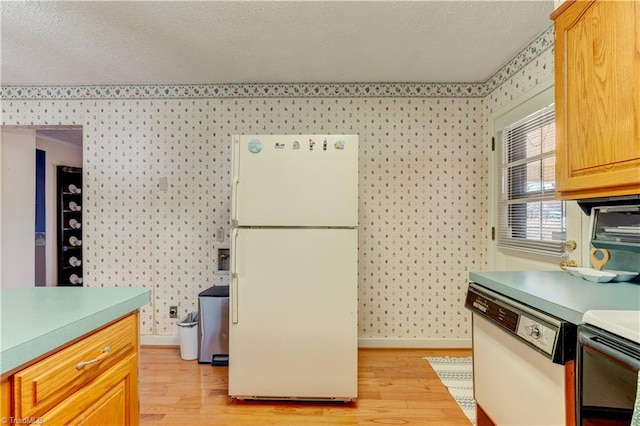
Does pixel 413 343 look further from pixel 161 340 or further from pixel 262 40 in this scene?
pixel 262 40

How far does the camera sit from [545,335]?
3.39 ft

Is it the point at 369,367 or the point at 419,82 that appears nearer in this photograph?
the point at 369,367

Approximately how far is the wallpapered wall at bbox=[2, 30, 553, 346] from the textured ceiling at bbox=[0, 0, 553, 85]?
23 cm

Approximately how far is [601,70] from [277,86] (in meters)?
2.27

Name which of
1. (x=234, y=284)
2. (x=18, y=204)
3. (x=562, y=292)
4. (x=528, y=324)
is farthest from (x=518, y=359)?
(x=18, y=204)

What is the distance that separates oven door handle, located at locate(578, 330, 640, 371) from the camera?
30.2 inches

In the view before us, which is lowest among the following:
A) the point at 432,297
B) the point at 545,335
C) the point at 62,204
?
the point at 432,297

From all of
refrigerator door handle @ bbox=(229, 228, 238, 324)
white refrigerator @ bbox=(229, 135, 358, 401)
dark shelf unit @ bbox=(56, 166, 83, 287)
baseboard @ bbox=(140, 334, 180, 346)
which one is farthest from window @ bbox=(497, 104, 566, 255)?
dark shelf unit @ bbox=(56, 166, 83, 287)

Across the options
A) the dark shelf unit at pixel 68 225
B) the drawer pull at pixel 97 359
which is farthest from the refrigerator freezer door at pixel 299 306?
the dark shelf unit at pixel 68 225

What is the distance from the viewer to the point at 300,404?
81.2 inches

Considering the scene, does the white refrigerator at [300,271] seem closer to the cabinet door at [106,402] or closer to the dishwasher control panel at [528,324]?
the dishwasher control panel at [528,324]

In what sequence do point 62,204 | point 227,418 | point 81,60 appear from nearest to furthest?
point 227,418 → point 81,60 → point 62,204

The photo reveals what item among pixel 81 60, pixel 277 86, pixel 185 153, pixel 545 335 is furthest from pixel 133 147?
pixel 545 335

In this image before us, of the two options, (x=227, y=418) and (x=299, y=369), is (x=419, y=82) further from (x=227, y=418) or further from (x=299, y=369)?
(x=227, y=418)
